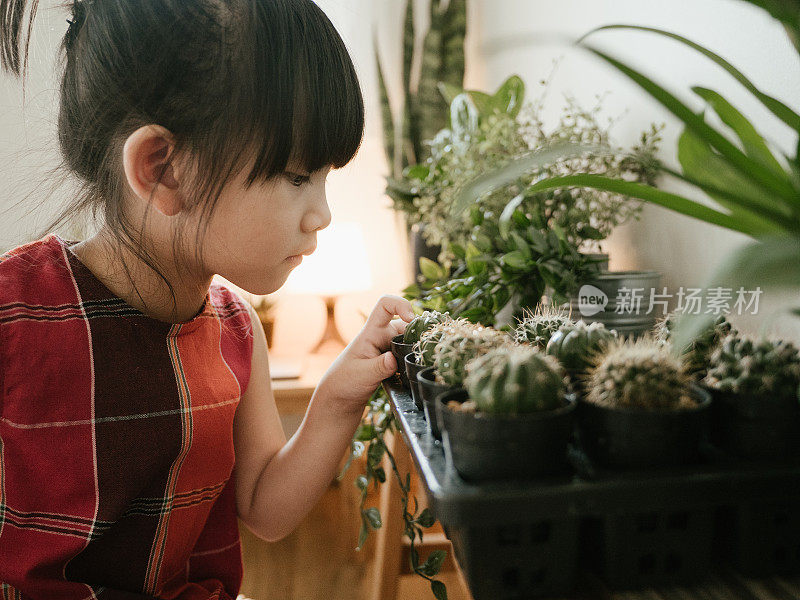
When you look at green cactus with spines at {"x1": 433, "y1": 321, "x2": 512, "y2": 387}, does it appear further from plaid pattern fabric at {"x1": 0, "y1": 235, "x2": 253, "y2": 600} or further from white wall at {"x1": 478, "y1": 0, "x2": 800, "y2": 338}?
plaid pattern fabric at {"x1": 0, "y1": 235, "x2": 253, "y2": 600}

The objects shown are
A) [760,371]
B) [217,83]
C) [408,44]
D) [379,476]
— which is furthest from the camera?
[408,44]

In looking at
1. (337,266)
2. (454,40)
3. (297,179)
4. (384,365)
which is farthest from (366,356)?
(454,40)

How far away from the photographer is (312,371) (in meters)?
2.10

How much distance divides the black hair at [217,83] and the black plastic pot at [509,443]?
1.29 feet

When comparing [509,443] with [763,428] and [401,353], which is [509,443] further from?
[401,353]

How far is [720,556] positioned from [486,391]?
0.72 ft

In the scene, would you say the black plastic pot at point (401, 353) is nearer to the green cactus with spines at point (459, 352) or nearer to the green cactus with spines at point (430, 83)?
the green cactus with spines at point (459, 352)

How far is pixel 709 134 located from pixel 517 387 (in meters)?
0.20

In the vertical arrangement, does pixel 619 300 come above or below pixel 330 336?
above

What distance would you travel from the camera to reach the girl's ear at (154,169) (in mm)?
641

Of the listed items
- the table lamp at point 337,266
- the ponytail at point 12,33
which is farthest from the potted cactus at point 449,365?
the table lamp at point 337,266

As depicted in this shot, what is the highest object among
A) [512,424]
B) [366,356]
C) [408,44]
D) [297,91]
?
[408,44]

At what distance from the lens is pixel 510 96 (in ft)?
3.93

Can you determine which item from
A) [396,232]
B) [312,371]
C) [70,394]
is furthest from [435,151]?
[396,232]
